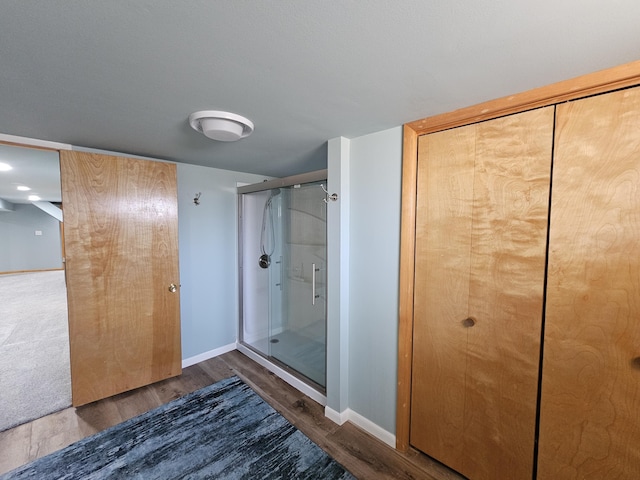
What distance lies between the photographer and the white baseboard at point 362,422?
1.82 m

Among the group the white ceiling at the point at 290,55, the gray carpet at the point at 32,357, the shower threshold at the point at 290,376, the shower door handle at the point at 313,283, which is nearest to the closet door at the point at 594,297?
the white ceiling at the point at 290,55

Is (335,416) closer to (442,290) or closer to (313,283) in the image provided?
(313,283)

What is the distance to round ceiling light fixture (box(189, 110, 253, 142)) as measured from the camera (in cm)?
145

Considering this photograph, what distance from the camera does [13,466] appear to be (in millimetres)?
1602

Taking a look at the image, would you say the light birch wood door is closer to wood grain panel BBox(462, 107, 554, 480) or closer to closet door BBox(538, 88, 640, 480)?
wood grain panel BBox(462, 107, 554, 480)

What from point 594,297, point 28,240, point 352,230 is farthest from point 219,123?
point 28,240

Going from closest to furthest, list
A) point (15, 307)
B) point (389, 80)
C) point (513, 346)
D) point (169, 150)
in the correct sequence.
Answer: point (389, 80) < point (513, 346) < point (169, 150) < point (15, 307)

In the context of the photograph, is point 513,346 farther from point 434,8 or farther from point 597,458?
point 434,8

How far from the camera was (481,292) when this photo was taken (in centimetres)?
145

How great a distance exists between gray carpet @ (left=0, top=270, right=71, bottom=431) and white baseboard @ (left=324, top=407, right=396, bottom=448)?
2159mm

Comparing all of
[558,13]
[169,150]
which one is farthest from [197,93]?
[558,13]

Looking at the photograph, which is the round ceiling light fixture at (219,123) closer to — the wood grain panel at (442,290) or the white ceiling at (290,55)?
the white ceiling at (290,55)

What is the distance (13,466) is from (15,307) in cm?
456

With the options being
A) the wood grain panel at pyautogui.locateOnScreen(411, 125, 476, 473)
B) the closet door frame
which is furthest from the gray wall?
the wood grain panel at pyautogui.locateOnScreen(411, 125, 476, 473)
